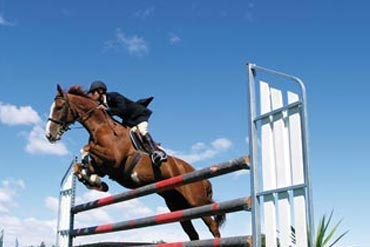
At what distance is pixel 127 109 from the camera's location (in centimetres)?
593

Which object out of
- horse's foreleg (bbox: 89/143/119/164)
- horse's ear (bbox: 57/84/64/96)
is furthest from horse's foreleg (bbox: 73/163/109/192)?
horse's ear (bbox: 57/84/64/96)

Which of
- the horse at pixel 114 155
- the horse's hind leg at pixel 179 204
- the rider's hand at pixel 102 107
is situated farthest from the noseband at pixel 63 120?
the horse's hind leg at pixel 179 204

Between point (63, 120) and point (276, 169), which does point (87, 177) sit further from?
point (276, 169)

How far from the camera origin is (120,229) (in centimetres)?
457

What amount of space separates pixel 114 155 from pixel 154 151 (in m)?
0.45

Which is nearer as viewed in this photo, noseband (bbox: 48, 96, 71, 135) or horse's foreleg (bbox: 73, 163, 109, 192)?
horse's foreleg (bbox: 73, 163, 109, 192)

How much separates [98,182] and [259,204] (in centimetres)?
284

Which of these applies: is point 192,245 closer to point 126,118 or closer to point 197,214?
point 197,214

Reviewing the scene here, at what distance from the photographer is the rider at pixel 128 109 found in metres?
5.81

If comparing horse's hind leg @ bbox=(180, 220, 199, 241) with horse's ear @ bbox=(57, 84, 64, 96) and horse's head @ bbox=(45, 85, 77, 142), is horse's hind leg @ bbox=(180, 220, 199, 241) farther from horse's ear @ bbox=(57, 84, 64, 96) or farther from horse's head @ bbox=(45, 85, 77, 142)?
horse's ear @ bbox=(57, 84, 64, 96)

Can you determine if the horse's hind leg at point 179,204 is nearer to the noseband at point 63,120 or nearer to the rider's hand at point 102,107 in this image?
the rider's hand at point 102,107

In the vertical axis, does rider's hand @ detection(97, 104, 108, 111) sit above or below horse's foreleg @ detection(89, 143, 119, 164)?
above

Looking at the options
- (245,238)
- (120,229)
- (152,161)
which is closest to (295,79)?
(245,238)

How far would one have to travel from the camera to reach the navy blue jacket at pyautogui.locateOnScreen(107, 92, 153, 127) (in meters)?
5.86
